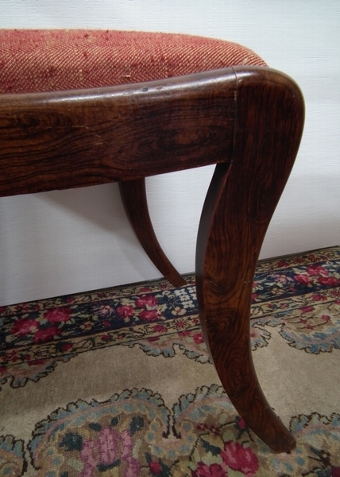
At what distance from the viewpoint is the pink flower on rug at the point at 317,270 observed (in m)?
0.92

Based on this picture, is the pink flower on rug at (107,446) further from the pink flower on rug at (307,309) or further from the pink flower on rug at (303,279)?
the pink flower on rug at (303,279)

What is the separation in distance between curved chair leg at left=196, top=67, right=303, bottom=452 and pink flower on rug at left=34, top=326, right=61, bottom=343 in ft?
1.50

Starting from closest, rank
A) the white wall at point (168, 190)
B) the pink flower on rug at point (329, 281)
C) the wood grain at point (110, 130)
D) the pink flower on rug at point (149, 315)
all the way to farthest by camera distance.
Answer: the wood grain at point (110, 130) < the white wall at point (168, 190) < the pink flower on rug at point (149, 315) < the pink flower on rug at point (329, 281)

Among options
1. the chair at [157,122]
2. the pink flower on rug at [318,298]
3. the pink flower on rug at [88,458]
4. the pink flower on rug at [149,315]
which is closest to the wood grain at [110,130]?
the chair at [157,122]

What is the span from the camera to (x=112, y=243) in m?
0.86

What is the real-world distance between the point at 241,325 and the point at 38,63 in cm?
34

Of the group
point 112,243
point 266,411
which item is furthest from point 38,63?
point 112,243

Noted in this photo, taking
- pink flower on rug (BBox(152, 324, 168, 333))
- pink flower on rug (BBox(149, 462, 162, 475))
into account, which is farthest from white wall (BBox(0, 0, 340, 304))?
pink flower on rug (BBox(149, 462, 162, 475))

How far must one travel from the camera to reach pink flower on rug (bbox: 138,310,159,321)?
2.55ft

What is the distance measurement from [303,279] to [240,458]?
0.53 m

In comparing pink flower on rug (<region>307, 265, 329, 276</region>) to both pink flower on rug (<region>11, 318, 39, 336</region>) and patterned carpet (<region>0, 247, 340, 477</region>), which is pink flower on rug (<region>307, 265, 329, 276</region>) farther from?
pink flower on rug (<region>11, 318, 39, 336</region>)

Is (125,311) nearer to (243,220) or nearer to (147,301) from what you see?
(147,301)

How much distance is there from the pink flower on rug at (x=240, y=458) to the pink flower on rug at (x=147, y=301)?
378 mm

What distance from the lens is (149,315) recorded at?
2.59ft
